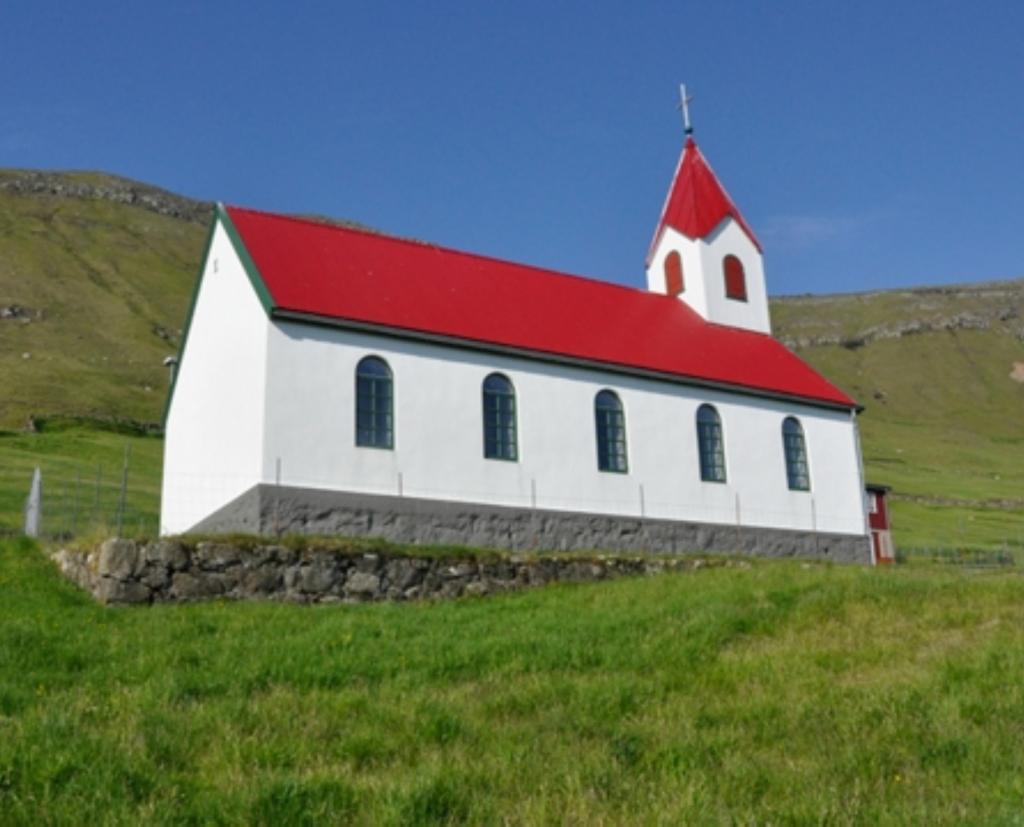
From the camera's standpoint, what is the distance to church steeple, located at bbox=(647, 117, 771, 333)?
3172 centimetres

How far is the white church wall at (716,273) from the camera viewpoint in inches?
1244

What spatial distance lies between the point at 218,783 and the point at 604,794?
8.33 feet

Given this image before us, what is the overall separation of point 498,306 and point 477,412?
12.0 feet

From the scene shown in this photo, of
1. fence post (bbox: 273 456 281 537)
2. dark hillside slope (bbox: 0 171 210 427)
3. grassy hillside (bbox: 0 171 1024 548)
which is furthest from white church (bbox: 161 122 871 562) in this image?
dark hillside slope (bbox: 0 171 210 427)

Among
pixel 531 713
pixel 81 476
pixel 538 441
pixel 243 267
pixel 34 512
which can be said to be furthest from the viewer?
pixel 81 476

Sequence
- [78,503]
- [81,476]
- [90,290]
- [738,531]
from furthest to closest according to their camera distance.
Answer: [90,290] → [81,476] → [78,503] → [738,531]

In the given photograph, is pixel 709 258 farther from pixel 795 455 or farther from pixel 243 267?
pixel 243 267

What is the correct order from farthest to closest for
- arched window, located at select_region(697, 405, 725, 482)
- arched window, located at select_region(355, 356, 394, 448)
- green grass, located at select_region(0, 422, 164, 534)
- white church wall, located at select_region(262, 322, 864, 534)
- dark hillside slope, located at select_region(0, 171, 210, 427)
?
dark hillside slope, located at select_region(0, 171, 210, 427) → arched window, located at select_region(697, 405, 725, 482) → green grass, located at select_region(0, 422, 164, 534) → arched window, located at select_region(355, 356, 394, 448) → white church wall, located at select_region(262, 322, 864, 534)

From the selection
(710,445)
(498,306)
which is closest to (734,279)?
(710,445)

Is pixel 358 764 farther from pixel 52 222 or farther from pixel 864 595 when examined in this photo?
pixel 52 222

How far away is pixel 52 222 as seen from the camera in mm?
141375

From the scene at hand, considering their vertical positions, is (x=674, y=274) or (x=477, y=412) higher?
(x=674, y=274)

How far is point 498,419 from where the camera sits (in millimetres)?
23875

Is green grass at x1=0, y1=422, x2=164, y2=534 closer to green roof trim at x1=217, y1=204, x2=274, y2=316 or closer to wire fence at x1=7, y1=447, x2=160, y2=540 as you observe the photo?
wire fence at x1=7, y1=447, x2=160, y2=540
